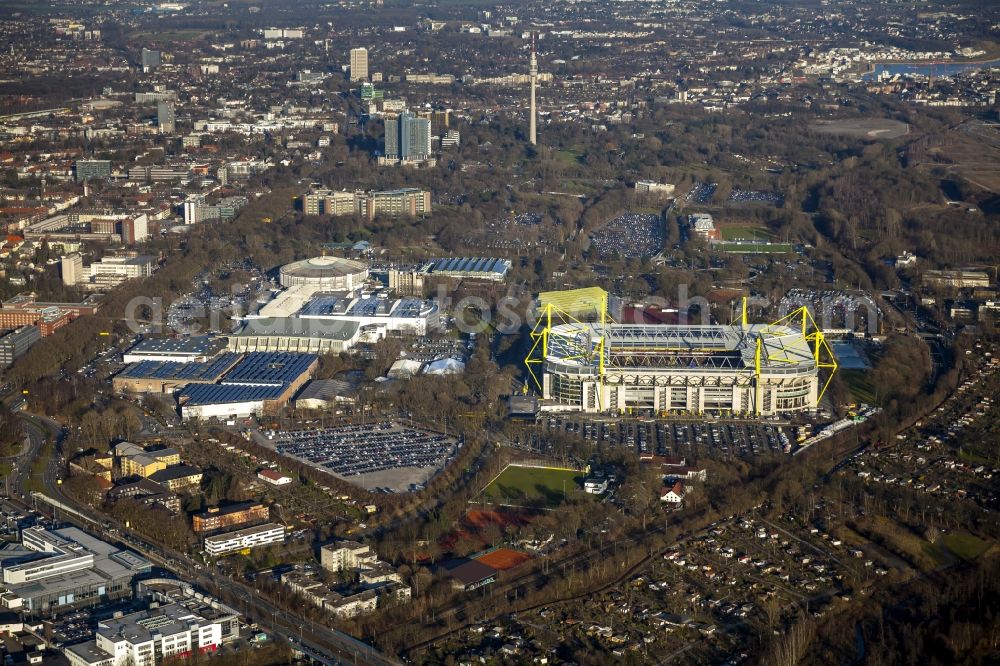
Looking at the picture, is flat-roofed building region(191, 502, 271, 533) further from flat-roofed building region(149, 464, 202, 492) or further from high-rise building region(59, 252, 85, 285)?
high-rise building region(59, 252, 85, 285)

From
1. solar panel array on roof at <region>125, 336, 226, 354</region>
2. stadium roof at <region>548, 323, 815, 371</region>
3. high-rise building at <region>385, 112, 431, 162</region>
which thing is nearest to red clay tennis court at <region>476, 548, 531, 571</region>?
stadium roof at <region>548, 323, 815, 371</region>

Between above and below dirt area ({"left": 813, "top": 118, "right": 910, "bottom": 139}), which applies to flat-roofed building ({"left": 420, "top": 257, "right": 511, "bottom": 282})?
above

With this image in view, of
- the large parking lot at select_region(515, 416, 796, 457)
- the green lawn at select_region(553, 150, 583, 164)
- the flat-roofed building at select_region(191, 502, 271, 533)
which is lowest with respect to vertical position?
the green lawn at select_region(553, 150, 583, 164)

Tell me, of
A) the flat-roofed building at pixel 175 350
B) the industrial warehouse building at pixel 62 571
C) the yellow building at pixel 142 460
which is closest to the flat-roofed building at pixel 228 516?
the industrial warehouse building at pixel 62 571

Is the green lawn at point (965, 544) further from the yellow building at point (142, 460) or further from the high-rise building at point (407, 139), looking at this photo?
the high-rise building at point (407, 139)

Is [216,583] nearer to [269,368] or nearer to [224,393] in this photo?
→ [224,393]

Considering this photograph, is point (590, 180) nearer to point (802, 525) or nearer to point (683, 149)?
point (683, 149)

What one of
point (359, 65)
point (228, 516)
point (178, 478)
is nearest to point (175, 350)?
point (178, 478)
